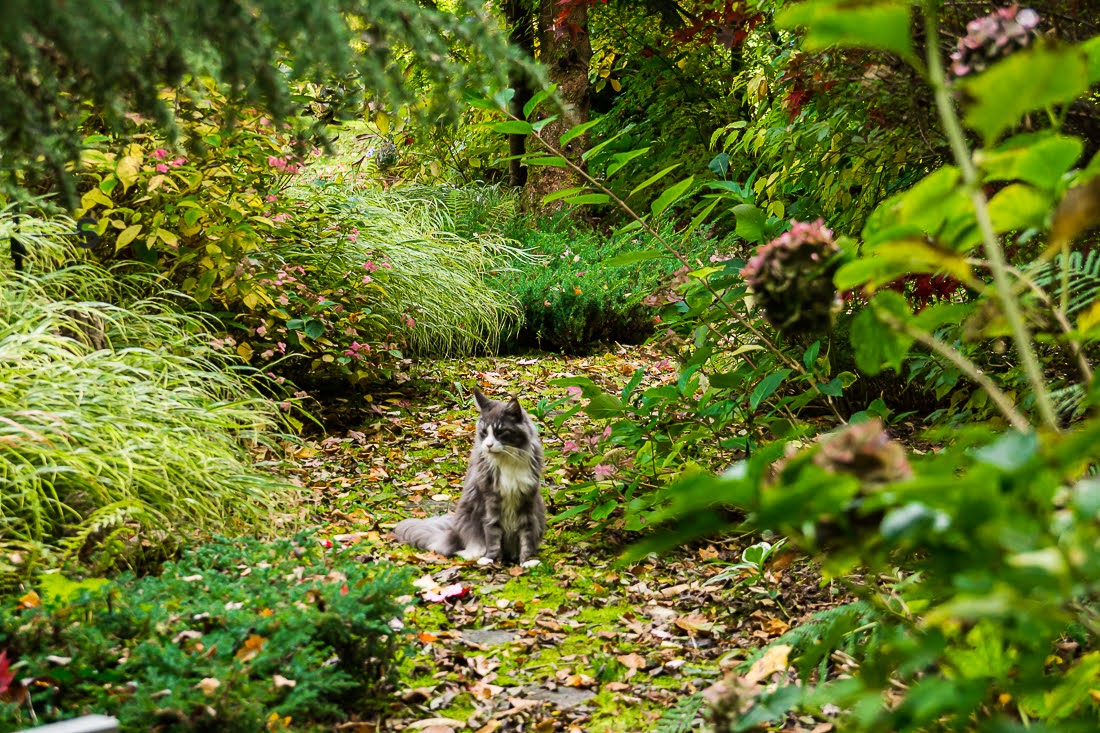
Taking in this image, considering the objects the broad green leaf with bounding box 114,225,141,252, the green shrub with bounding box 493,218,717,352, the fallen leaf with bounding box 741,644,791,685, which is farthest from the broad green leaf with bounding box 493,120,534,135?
the green shrub with bounding box 493,218,717,352

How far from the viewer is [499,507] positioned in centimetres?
393

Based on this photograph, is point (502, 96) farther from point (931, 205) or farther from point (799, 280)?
point (931, 205)

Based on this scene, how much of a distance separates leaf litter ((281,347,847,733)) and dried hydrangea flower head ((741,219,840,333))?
2.19ft

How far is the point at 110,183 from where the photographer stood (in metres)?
4.49

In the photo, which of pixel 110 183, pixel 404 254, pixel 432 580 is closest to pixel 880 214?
pixel 432 580

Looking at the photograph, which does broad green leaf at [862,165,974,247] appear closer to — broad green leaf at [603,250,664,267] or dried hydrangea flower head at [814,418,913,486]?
dried hydrangea flower head at [814,418,913,486]

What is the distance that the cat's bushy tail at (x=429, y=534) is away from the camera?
400 cm

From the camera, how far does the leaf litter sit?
2.70 metres

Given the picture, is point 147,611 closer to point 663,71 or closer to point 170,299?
point 170,299

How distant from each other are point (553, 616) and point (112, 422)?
1.87m

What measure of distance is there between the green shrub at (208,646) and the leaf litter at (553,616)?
167 millimetres

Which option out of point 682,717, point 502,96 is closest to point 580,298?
point 502,96

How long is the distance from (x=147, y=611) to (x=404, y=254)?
4.89 meters

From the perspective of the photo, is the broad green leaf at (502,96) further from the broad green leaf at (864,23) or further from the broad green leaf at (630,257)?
the broad green leaf at (864,23)
